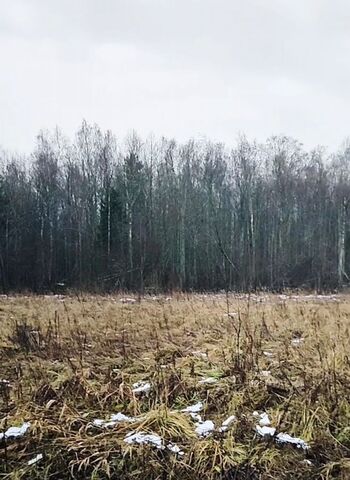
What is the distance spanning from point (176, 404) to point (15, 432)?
1.40 m

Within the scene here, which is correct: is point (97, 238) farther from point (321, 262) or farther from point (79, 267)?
point (321, 262)

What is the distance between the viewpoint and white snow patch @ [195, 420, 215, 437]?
3.37m

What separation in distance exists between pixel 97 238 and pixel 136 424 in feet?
78.5

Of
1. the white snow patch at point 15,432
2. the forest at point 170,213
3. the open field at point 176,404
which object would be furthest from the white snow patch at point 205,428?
the forest at point 170,213

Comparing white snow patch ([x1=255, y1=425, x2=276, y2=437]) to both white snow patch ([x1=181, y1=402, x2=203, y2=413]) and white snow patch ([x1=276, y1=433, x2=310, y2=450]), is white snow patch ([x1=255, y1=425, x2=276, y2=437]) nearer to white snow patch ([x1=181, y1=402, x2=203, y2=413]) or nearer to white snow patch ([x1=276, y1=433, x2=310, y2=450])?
white snow patch ([x1=276, y1=433, x2=310, y2=450])

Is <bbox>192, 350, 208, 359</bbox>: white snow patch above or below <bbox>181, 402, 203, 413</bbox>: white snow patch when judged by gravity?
above

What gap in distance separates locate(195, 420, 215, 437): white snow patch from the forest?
688 inches

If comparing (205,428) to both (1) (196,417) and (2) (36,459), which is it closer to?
(1) (196,417)

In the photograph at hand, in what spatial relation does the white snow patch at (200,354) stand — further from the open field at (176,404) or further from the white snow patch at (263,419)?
the white snow patch at (263,419)

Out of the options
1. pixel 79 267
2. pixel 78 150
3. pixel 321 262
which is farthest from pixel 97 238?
pixel 321 262

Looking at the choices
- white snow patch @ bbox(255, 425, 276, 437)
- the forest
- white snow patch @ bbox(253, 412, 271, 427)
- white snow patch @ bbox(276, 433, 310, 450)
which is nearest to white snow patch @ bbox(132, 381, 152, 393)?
white snow patch @ bbox(253, 412, 271, 427)

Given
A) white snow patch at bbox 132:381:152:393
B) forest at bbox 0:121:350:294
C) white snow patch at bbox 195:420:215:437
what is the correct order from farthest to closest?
forest at bbox 0:121:350:294, white snow patch at bbox 132:381:152:393, white snow patch at bbox 195:420:215:437

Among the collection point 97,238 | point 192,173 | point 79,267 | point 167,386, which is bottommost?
point 167,386

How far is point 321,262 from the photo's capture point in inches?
1081
